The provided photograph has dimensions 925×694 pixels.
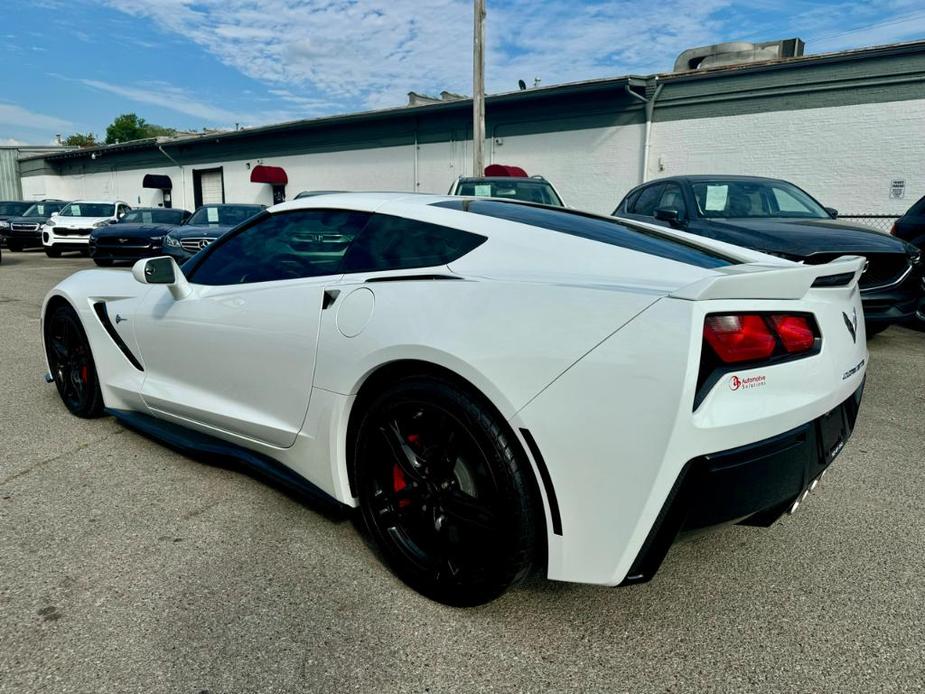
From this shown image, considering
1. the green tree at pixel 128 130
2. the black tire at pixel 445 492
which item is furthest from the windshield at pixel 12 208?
the green tree at pixel 128 130

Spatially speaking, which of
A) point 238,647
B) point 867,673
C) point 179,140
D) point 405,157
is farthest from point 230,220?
point 179,140

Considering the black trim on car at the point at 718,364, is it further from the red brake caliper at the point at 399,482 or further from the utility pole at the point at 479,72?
the utility pole at the point at 479,72

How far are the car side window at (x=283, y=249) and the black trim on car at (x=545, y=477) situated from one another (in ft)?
3.39

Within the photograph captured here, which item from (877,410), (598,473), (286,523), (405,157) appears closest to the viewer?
(598,473)

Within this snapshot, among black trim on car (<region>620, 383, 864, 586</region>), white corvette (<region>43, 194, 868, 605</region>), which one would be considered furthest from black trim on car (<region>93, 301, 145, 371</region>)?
black trim on car (<region>620, 383, 864, 586</region>)

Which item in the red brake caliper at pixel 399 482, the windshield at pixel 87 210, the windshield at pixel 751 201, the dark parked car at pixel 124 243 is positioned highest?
the windshield at pixel 87 210

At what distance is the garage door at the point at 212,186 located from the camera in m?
28.6

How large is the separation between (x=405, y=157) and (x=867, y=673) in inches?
792

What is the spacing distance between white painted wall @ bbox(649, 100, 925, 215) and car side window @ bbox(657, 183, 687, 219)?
821 cm

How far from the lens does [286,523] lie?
2.68 metres

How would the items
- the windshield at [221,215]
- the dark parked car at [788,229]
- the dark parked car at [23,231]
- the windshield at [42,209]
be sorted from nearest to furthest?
the dark parked car at [788,229]
the windshield at [221,215]
the dark parked car at [23,231]
the windshield at [42,209]

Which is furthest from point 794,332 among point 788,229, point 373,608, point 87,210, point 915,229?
point 87,210

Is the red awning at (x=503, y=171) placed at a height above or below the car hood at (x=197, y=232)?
above

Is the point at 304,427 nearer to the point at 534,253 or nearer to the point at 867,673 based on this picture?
the point at 534,253
